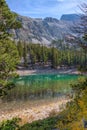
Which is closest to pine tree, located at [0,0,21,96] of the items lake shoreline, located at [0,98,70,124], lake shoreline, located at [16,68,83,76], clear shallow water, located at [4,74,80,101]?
lake shoreline, located at [0,98,70,124]

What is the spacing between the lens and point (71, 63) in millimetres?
153500

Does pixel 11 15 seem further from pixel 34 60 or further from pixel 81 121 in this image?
pixel 34 60

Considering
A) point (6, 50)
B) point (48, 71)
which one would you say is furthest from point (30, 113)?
point (48, 71)

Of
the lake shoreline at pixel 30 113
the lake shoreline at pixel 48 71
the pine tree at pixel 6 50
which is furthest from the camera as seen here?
the lake shoreline at pixel 48 71

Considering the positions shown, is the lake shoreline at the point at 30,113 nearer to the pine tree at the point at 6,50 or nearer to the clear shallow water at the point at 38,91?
the clear shallow water at the point at 38,91

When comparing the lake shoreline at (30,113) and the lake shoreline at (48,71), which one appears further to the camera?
the lake shoreline at (48,71)

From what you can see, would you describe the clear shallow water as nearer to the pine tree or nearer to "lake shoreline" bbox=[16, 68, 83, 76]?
the pine tree

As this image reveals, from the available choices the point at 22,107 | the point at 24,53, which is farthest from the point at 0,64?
the point at 24,53

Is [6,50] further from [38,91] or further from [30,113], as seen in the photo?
[38,91]

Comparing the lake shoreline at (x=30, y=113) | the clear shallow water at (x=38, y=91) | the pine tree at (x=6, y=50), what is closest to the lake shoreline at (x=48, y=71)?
the clear shallow water at (x=38, y=91)

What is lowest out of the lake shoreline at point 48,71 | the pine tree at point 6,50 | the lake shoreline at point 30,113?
the lake shoreline at point 48,71

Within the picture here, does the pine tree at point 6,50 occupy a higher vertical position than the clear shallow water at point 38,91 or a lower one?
higher

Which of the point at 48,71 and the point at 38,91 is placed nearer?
the point at 38,91

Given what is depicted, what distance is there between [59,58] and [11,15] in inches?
5188
